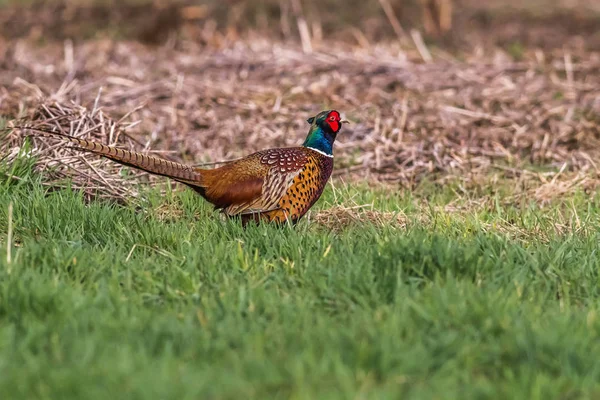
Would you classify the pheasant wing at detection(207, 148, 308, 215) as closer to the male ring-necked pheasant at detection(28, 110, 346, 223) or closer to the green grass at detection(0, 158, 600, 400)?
the male ring-necked pheasant at detection(28, 110, 346, 223)

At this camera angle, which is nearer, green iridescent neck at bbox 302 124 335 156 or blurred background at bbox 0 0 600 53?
green iridescent neck at bbox 302 124 335 156

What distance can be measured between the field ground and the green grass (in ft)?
0.04

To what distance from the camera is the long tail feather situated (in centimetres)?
485

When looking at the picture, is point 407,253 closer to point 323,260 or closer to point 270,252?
point 323,260

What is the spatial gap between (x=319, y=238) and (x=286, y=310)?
3.34 ft

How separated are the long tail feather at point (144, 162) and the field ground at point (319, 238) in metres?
0.25

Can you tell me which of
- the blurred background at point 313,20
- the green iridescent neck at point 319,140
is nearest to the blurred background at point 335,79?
the blurred background at point 313,20

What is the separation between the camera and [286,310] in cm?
368

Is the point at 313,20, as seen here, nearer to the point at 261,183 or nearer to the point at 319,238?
the point at 261,183

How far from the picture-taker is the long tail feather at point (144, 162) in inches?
191

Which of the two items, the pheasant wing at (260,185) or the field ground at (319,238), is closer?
the field ground at (319,238)

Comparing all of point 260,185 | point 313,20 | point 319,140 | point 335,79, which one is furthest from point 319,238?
point 313,20

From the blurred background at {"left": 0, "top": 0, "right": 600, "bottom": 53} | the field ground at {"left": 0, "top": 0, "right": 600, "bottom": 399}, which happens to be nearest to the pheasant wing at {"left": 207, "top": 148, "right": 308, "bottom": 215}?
the field ground at {"left": 0, "top": 0, "right": 600, "bottom": 399}

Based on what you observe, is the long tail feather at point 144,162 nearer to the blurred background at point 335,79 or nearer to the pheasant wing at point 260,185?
the pheasant wing at point 260,185
